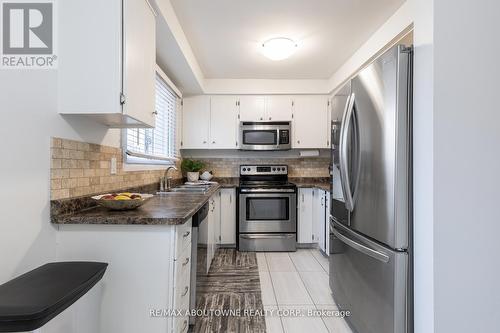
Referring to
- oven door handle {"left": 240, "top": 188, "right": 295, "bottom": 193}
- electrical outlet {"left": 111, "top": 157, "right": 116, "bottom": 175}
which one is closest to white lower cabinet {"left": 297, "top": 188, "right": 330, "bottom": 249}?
oven door handle {"left": 240, "top": 188, "right": 295, "bottom": 193}

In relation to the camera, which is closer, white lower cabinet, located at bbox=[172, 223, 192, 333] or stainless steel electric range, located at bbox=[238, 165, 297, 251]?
white lower cabinet, located at bbox=[172, 223, 192, 333]

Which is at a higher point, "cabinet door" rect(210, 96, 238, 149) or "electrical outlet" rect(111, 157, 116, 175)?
"cabinet door" rect(210, 96, 238, 149)

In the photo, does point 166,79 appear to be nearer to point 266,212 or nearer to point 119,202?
point 119,202

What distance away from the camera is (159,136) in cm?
302

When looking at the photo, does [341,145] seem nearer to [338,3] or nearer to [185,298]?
[338,3]

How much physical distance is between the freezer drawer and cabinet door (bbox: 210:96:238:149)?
2227 mm

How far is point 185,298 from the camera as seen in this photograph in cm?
159

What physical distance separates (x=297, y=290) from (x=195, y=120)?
2644 millimetres

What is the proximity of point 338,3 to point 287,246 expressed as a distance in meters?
2.84

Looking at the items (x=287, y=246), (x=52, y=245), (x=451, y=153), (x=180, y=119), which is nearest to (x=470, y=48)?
(x=451, y=153)

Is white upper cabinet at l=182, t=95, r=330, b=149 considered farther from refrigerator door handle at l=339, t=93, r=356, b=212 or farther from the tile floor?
refrigerator door handle at l=339, t=93, r=356, b=212

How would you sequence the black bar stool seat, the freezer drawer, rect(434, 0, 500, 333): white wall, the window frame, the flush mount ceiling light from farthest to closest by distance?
the flush mount ceiling light < the window frame < the freezer drawer < rect(434, 0, 500, 333): white wall < the black bar stool seat

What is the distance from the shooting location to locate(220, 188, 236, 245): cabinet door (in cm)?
369

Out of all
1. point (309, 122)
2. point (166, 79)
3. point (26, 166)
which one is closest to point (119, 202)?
point (26, 166)
